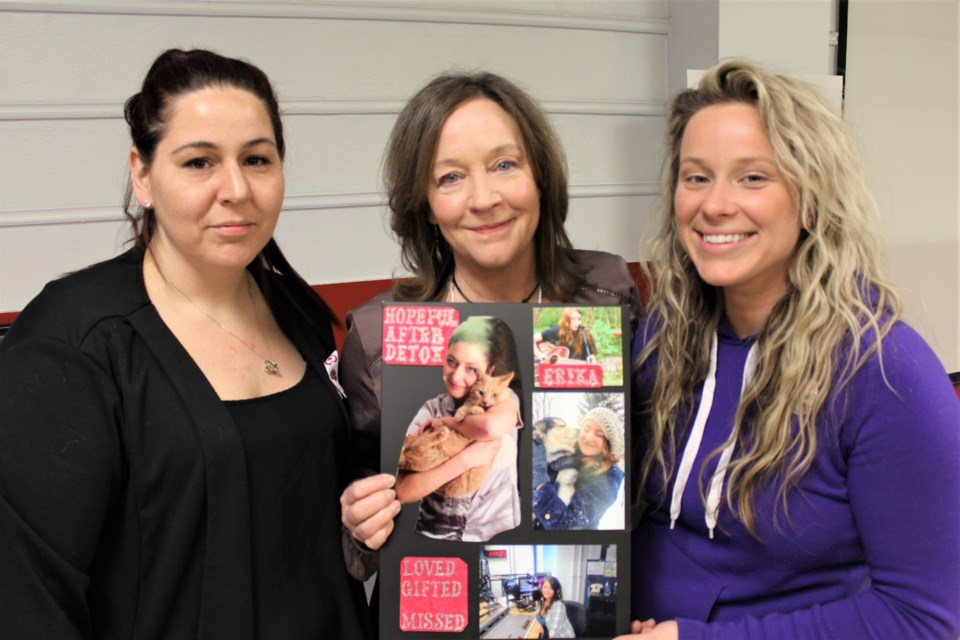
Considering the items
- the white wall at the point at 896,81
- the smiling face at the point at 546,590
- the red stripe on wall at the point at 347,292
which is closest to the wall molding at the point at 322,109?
the white wall at the point at 896,81

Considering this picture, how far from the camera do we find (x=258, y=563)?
1.46 meters

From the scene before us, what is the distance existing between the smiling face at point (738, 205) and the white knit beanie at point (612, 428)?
0.28m

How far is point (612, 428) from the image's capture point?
1.43 metres

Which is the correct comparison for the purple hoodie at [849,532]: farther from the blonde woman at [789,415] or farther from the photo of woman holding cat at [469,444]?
the photo of woman holding cat at [469,444]

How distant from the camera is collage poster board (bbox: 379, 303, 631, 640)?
1.41 m

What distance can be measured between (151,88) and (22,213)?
2086 millimetres

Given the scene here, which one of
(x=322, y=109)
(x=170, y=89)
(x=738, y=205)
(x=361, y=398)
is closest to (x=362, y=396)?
(x=361, y=398)

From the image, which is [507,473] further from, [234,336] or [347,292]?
[347,292]

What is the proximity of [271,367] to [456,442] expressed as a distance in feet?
1.33

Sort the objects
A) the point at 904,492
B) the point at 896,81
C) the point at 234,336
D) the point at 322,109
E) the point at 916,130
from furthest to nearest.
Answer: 1. the point at 916,130
2. the point at 896,81
3. the point at 322,109
4. the point at 234,336
5. the point at 904,492

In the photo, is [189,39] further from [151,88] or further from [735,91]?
[735,91]

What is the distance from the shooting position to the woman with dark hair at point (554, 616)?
1411mm

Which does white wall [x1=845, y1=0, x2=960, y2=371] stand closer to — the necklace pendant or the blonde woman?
the blonde woman

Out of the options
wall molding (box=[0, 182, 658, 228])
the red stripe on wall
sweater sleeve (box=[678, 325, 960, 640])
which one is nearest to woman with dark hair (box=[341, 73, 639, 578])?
sweater sleeve (box=[678, 325, 960, 640])
